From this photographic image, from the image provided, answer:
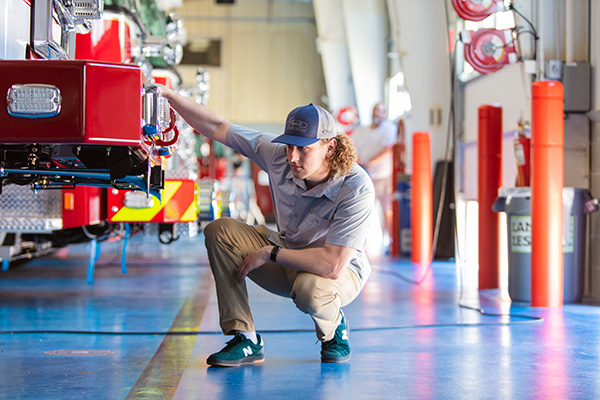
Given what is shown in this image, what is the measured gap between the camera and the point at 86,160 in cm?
309

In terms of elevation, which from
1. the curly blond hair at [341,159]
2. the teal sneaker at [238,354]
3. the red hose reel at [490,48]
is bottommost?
the teal sneaker at [238,354]

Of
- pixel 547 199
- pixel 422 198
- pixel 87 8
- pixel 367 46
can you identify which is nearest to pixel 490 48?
pixel 547 199

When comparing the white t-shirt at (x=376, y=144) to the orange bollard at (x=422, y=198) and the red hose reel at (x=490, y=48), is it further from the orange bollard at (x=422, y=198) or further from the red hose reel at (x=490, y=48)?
the red hose reel at (x=490, y=48)

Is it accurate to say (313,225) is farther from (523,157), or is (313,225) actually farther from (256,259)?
(523,157)

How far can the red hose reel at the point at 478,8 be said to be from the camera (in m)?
6.30

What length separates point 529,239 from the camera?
5.82 metres

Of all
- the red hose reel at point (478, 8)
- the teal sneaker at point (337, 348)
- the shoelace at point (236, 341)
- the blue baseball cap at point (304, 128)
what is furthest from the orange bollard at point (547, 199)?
the shoelace at point (236, 341)

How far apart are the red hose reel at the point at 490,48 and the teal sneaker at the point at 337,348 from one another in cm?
369

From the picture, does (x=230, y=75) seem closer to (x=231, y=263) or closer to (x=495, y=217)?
(x=495, y=217)

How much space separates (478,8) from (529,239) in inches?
76.4

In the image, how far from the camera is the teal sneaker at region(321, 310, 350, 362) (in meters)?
3.49

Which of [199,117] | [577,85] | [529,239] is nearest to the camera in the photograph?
[199,117]

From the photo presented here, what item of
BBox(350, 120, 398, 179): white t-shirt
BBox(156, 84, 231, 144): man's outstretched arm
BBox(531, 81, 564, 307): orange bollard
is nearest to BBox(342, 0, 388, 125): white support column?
BBox(350, 120, 398, 179): white t-shirt

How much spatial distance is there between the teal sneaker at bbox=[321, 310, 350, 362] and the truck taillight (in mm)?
1648
